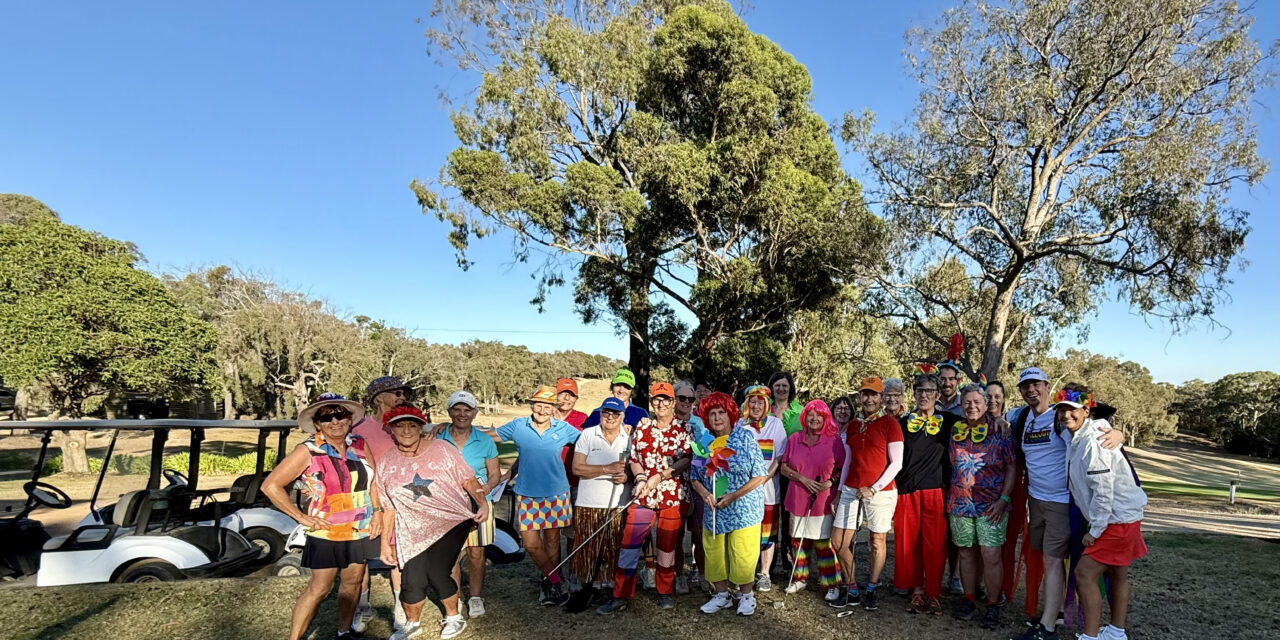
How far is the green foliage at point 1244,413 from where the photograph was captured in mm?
53656

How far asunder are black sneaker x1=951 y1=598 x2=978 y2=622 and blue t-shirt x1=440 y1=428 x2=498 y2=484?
3741 mm

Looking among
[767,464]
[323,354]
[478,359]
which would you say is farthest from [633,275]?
[478,359]

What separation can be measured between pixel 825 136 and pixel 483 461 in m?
15.9

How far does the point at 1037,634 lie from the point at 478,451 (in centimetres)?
418

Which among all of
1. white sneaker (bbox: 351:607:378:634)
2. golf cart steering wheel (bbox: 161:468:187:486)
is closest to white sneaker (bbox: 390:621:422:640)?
white sneaker (bbox: 351:607:378:634)

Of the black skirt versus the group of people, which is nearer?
the black skirt

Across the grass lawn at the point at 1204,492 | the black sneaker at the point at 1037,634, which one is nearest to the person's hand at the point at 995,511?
the black sneaker at the point at 1037,634

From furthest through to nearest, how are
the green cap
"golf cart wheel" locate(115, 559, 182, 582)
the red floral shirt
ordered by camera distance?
the green cap, "golf cart wheel" locate(115, 559, 182, 582), the red floral shirt

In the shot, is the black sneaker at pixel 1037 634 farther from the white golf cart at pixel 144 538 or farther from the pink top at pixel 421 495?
the white golf cart at pixel 144 538

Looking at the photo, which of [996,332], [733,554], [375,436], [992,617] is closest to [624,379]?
[733,554]

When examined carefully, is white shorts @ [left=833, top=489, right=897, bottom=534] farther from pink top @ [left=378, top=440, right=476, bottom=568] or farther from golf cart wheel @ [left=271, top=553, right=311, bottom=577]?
golf cart wheel @ [left=271, top=553, right=311, bottom=577]

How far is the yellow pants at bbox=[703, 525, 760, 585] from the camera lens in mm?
4906

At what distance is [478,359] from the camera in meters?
50.1

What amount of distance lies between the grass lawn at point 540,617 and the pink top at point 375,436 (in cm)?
134
